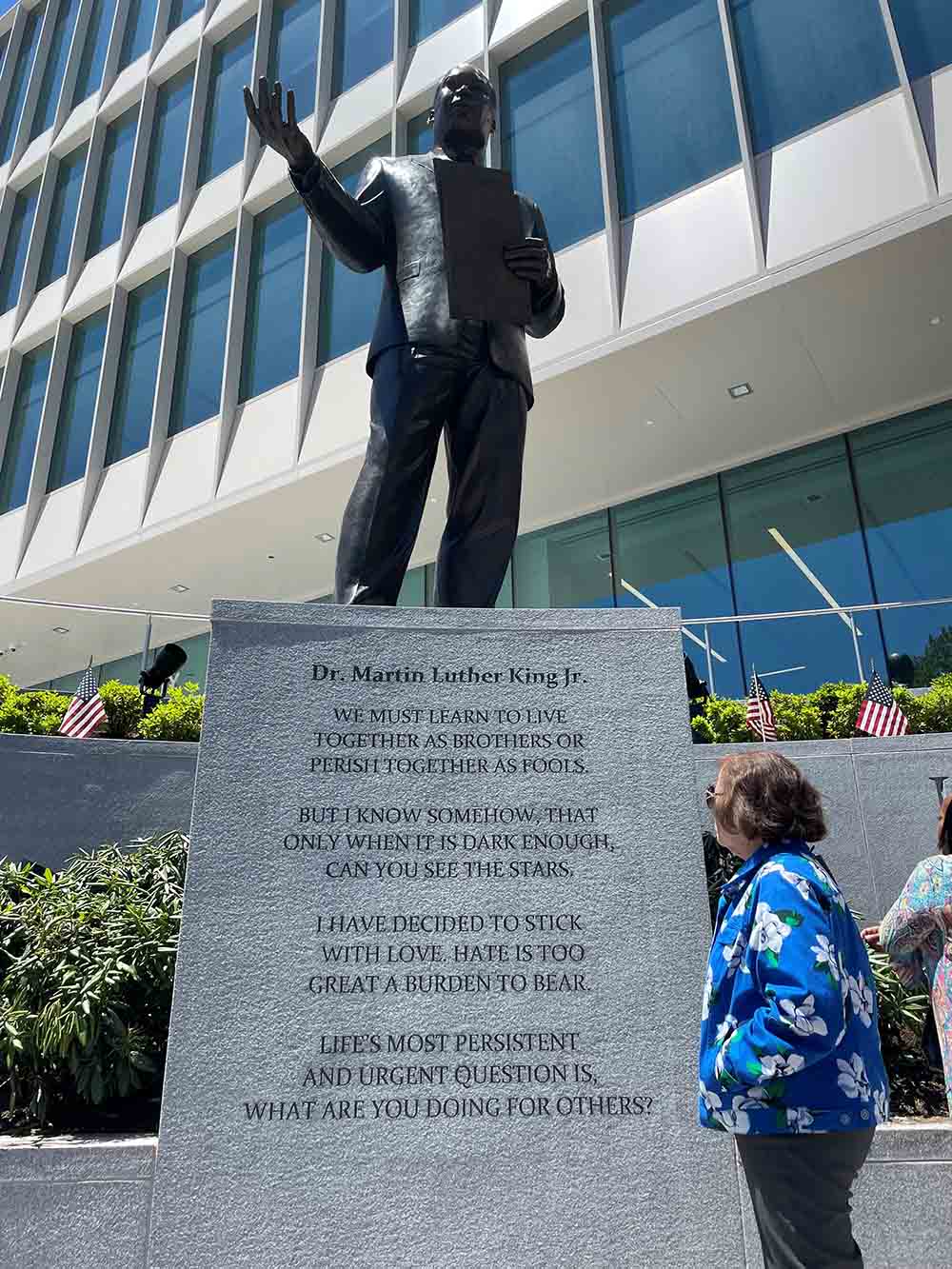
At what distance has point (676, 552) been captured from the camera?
56.0 ft

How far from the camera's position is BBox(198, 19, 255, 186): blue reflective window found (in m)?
20.6

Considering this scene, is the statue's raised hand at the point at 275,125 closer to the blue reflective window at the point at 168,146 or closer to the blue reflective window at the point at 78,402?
the blue reflective window at the point at 78,402

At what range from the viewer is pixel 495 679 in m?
3.71

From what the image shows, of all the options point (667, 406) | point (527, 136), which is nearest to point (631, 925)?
point (667, 406)

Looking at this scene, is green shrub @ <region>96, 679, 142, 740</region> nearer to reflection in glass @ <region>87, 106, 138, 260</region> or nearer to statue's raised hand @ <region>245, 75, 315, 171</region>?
statue's raised hand @ <region>245, 75, 315, 171</region>

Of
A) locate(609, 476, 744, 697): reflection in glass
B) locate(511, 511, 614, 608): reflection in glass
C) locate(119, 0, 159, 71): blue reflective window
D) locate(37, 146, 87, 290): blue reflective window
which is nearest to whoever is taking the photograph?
locate(609, 476, 744, 697): reflection in glass

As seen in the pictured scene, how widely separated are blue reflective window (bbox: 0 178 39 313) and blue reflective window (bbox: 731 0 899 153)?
16933 millimetres

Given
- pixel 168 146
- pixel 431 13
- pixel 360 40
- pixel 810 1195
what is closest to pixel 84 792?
pixel 810 1195

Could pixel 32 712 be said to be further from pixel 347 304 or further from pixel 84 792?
pixel 347 304

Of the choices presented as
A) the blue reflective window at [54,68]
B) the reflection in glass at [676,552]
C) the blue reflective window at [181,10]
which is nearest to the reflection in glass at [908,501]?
the reflection in glass at [676,552]

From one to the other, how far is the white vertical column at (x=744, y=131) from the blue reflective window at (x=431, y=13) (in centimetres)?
517

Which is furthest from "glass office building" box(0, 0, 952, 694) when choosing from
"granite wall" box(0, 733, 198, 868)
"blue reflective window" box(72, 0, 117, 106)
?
"granite wall" box(0, 733, 198, 868)

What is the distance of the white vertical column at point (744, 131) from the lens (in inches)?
528

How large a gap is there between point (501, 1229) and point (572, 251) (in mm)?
14616
